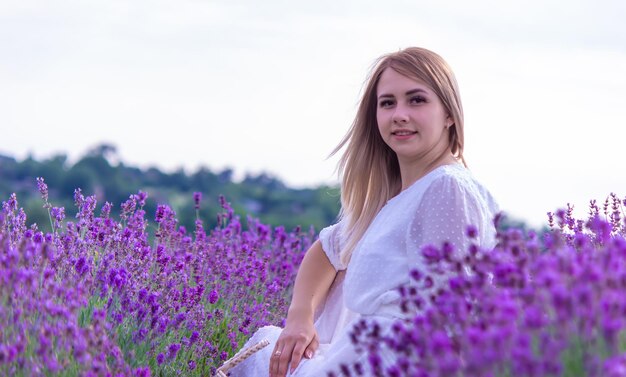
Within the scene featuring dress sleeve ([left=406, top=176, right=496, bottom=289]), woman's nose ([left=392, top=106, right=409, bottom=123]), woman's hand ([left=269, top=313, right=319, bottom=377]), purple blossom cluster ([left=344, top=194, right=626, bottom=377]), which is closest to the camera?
purple blossom cluster ([left=344, top=194, right=626, bottom=377])

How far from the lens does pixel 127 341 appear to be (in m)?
3.10

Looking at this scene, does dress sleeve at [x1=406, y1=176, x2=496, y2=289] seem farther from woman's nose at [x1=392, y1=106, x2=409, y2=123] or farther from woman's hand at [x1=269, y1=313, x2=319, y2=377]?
woman's hand at [x1=269, y1=313, x2=319, y2=377]

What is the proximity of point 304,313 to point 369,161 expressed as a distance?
0.66 meters

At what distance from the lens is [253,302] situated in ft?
14.9

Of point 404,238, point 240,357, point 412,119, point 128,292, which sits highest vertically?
point 412,119

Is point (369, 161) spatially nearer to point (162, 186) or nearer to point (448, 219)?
point (448, 219)

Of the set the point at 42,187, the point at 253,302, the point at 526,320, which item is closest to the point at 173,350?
the point at 42,187

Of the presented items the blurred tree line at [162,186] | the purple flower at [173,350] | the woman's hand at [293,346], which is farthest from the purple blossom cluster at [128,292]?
the blurred tree line at [162,186]

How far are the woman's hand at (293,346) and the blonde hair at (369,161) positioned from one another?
0.32 meters

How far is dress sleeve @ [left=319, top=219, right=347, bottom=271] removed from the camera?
3543 millimetres

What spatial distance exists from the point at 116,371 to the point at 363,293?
33.0 inches

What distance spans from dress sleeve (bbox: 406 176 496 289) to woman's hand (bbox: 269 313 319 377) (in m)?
0.62

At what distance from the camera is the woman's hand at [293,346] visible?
10.7ft

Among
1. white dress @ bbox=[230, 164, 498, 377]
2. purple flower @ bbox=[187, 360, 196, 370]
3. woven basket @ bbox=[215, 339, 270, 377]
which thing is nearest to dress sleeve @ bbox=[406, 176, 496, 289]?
white dress @ bbox=[230, 164, 498, 377]
